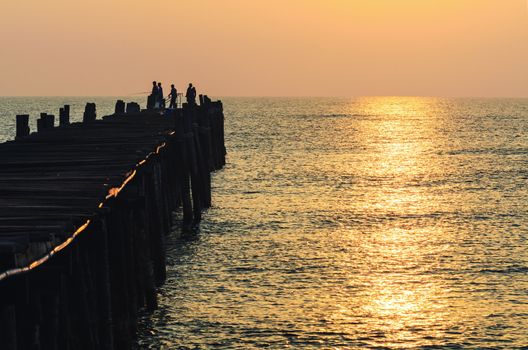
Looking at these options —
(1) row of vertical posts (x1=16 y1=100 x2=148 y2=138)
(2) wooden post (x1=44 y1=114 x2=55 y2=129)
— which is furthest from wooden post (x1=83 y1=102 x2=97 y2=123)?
(2) wooden post (x1=44 y1=114 x2=55 y2=129)

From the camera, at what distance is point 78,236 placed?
14.0 m

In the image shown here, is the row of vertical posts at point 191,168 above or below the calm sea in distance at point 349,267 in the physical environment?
above

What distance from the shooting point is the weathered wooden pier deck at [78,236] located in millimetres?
11727

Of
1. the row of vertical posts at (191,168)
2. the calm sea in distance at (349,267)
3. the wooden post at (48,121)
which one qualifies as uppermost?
the wooden post at (48,121)

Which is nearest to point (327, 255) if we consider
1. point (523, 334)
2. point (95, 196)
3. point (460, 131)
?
point (523, 334)

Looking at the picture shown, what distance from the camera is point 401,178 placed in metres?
54.2

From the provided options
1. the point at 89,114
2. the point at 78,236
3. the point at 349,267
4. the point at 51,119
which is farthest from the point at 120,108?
the point at 78,236

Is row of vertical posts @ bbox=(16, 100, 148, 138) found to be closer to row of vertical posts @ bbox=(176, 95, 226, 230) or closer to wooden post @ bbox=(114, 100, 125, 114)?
wooden post @ bbox=(114, 100, 125, 114)

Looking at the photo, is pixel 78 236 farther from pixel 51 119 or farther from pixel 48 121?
pixel 51 119

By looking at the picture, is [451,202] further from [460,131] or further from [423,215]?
[460,131]

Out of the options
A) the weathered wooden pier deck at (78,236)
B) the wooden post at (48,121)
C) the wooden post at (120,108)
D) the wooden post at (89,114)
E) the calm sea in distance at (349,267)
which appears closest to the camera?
the weathered wooden pier deck at (78,236)

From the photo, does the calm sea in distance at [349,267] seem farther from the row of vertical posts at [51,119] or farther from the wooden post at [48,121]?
the wooden post at [48,121]

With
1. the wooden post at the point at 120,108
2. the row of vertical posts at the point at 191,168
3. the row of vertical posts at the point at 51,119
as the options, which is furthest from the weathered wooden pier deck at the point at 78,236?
the wooden post at the point at 120,108

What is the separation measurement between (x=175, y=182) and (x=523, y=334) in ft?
61.0
